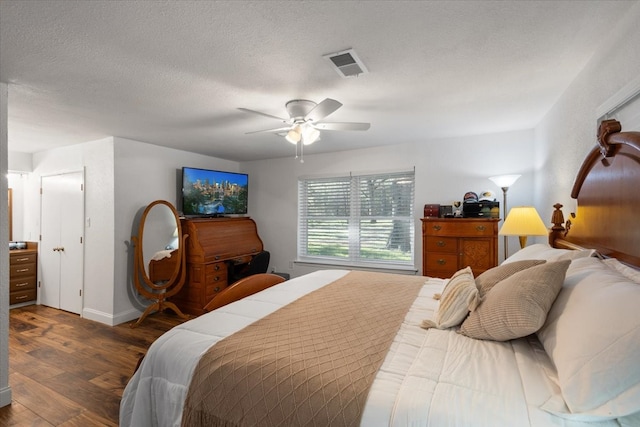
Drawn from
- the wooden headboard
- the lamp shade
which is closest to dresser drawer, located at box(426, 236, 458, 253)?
the lamp shade

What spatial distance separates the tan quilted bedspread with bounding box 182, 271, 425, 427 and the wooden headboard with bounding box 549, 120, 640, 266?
109 centimetres

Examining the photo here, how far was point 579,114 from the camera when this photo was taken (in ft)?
6.57

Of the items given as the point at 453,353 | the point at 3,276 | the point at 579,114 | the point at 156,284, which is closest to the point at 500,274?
the point at 453,353

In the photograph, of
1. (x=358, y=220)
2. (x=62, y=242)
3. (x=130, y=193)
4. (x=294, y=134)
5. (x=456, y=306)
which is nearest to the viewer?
(x=456, y=306)

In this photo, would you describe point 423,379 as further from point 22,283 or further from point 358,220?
point 22,283

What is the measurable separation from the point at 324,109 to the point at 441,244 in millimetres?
2011

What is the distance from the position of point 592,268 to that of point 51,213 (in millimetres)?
5850

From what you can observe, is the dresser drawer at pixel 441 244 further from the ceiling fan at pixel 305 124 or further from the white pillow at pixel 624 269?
the white pillow at pixel 624 269

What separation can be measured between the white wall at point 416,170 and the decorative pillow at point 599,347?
7.03 feet

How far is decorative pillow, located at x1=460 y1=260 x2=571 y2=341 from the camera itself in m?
1.12

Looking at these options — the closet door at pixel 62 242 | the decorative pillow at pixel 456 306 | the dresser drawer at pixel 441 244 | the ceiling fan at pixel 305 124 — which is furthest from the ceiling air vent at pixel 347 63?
the closet door at pixel 62 242

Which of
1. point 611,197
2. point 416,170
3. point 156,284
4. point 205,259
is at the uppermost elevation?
point 416,170

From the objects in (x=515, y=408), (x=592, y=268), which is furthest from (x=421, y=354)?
(x=592, y=268)

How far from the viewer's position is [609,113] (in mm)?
1598
